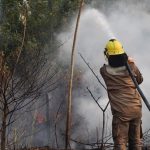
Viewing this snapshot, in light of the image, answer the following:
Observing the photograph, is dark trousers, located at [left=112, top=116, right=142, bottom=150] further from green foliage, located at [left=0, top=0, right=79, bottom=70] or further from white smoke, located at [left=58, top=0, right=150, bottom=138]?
green foliage, located at [left=0, top=0, right=79, bottom=70]

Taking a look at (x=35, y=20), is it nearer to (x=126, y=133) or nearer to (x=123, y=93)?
(x=123, y=93)

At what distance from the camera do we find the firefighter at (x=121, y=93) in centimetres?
645

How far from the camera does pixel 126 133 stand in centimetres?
653

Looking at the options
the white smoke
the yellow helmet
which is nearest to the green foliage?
the white smoke

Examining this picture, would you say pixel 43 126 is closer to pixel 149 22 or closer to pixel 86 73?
pixel 86 73

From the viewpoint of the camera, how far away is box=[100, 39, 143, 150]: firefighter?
21.2 feet

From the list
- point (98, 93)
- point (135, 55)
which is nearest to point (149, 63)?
point (135, 55)

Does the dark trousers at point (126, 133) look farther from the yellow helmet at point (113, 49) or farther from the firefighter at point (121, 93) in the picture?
the yellow helmet at point (113, 49)

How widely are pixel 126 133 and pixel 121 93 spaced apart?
59cm

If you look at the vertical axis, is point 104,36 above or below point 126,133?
above

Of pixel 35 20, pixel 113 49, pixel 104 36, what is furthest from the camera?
pixel 104 36

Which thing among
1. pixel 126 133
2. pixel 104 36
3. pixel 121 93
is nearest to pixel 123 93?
pixel 121 93

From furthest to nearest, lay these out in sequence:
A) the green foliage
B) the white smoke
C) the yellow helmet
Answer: the white smoke → the green foliage → the yellow helmet

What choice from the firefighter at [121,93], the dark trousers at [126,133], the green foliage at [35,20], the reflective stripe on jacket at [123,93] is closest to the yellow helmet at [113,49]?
the firefighter at [121,93]
